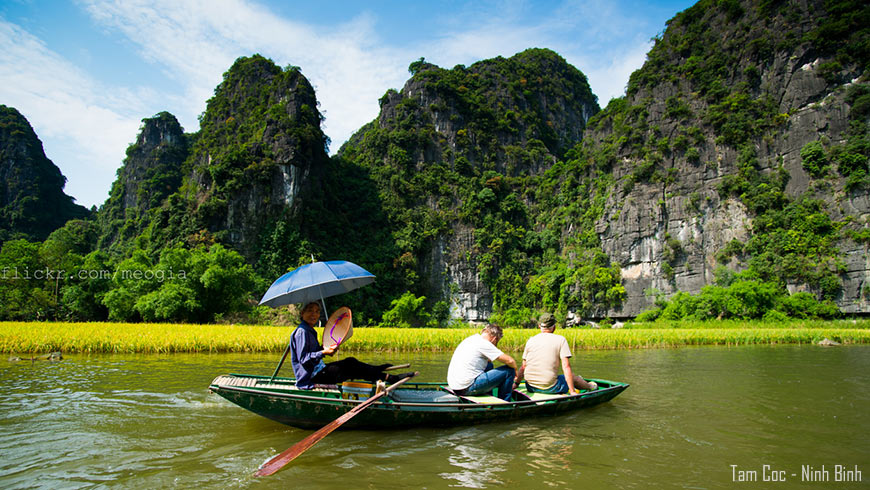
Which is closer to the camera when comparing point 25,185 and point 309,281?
point 309,281

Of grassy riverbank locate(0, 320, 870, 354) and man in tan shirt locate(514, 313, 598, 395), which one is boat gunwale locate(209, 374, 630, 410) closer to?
man in tan shirt locate(514, 313, 598, 395)

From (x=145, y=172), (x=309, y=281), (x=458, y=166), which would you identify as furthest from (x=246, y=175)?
(x=309, y=281)

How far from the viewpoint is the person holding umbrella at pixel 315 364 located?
20.9 feet

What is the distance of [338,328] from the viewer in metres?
6.64

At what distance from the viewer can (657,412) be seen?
783 centimetres

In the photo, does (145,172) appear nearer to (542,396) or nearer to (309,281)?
(309,281)

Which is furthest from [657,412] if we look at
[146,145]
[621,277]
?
[146,145]

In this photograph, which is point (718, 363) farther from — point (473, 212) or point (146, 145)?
point (146, 145)

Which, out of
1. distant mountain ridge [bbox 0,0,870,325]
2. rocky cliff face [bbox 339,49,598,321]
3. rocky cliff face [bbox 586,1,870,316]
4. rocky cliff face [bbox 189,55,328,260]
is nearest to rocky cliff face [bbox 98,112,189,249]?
distant mountain ridge [bbox 0,0,870,325]

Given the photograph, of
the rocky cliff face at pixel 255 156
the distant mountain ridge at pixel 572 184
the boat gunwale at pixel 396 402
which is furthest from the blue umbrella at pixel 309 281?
the rocky cliff face at pixel 255 156

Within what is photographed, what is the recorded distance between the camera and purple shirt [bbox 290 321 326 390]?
6.36 m

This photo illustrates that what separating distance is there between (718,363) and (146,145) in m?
83.0

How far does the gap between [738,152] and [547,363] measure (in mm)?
48098

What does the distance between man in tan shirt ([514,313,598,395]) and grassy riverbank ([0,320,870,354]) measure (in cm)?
1132
